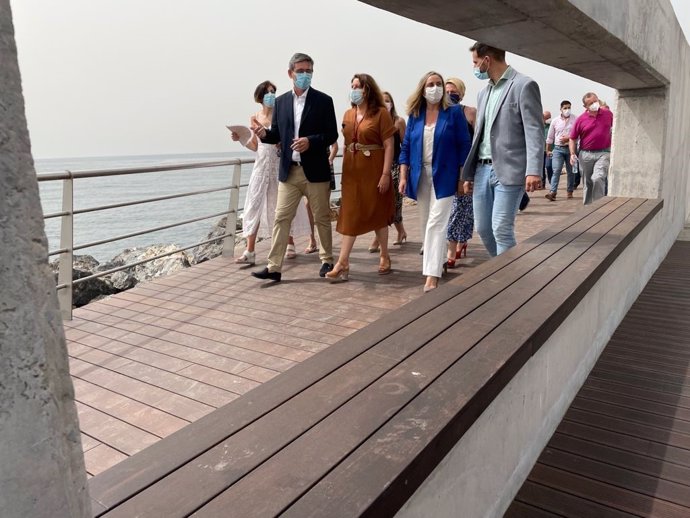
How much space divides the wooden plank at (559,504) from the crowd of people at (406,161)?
1.98 m

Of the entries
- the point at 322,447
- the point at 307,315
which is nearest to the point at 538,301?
the point at 322,447

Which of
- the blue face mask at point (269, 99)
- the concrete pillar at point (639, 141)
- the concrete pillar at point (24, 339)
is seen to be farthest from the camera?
the concrete pillar at point (639, 141)

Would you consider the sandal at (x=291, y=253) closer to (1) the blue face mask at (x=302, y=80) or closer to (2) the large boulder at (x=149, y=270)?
(1) the blue face mask at (x=302, y=80)

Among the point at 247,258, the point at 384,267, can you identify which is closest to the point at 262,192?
the point at 247,258

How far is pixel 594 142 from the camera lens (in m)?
7.32

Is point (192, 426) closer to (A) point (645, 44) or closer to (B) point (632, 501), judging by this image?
(B) point (632, 501)


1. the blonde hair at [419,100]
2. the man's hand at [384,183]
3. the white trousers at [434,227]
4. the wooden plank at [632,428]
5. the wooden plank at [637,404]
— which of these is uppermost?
the blonde hair at [419,100]

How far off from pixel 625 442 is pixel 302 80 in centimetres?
349

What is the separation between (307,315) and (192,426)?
2.54 metres

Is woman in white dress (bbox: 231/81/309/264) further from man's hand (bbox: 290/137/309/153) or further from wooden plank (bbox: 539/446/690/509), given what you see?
wooden plank (bbox: 539/446/690/509)

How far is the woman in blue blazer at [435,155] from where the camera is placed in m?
4.27

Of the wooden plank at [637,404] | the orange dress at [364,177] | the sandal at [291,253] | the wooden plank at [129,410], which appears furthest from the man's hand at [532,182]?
the sandal at [291,253]

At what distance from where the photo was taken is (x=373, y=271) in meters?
5.23

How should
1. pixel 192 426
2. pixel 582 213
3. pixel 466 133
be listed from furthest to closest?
pixel 582 213
pixel 466 133
pixel 192 426
